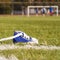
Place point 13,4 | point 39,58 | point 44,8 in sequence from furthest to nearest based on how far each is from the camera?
1. point 13,4
2. point 44,8
3. point 39,58

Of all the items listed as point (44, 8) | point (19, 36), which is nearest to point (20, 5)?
point (44, 8)

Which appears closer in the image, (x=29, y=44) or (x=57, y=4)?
(x=29, y=44)

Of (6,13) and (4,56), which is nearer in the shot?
(4,56)

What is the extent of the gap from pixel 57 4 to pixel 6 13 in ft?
27.8

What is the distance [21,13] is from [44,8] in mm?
3841

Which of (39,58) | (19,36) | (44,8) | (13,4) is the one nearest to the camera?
(39,58)

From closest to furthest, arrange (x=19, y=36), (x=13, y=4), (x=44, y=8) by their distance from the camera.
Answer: (x=19, y=36) < (x=44, y=8) < (x=13, y=4)

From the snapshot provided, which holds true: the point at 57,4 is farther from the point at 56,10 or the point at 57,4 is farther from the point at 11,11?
the point at 11,11

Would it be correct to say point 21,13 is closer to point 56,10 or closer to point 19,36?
point 56,10

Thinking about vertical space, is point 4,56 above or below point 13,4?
above

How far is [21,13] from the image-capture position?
4728 centimetres

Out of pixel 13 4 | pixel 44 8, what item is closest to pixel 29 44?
pixel 44 8

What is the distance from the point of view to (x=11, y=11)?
153 feet

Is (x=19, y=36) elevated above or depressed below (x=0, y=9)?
above
